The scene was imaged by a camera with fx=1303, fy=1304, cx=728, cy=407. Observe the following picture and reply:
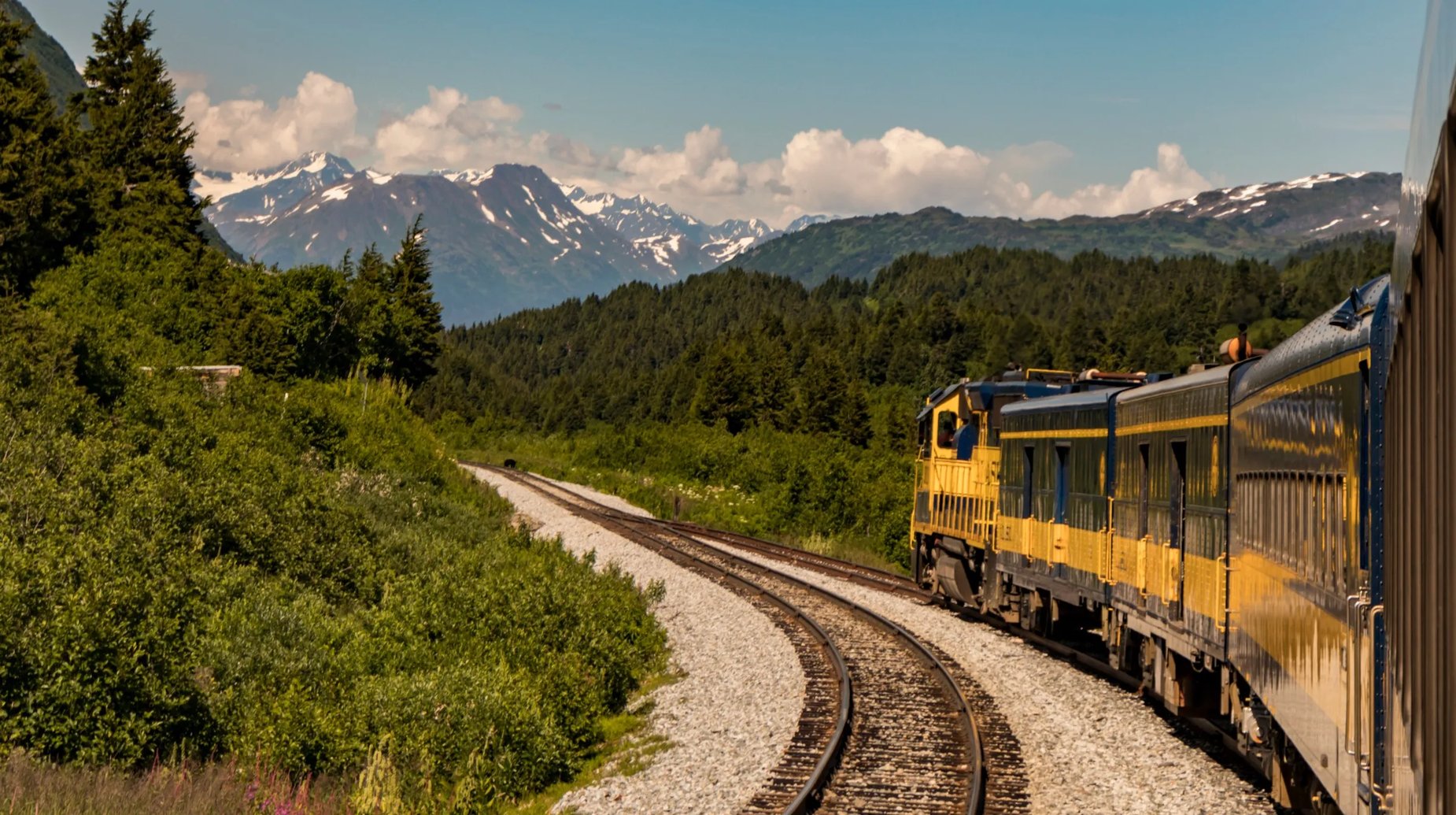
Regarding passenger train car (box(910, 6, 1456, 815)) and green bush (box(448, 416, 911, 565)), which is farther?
green bush (box(448, 416, 911, 565))

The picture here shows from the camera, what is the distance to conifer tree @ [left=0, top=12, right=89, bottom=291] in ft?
123

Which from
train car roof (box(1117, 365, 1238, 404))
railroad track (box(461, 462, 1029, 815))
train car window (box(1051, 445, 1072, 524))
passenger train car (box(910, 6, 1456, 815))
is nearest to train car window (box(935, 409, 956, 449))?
passenger train car (box(910, 6, 1456, 815))

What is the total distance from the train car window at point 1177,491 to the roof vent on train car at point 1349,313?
636 cm

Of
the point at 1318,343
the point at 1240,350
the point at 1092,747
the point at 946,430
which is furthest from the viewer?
the point at 946,430

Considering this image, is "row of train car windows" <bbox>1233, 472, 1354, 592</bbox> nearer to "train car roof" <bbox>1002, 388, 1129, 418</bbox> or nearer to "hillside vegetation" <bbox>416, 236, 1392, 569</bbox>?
"hillside vegetation" <bbox>416, 236, 1392, 569</bbox>

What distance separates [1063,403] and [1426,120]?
15.6 meters

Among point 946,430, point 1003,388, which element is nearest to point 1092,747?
point 1003,388

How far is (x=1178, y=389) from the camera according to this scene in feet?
43.7

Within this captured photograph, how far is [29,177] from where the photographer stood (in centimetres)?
3797

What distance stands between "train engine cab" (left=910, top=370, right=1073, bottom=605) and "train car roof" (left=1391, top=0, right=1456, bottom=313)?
1752 cm

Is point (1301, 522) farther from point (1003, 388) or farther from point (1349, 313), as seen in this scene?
point (1003, 388)

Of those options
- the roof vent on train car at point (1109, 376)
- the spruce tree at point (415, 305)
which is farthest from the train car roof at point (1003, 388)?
the spruce tree at point (415, 305)

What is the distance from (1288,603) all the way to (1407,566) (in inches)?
162

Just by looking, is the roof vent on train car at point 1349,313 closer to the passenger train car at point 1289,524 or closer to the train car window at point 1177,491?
the passenger train car at point 1289,524
